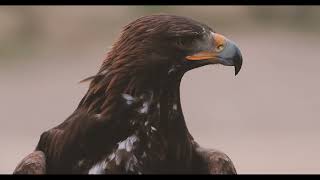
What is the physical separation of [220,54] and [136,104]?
0.41 meters

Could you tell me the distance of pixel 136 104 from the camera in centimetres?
404

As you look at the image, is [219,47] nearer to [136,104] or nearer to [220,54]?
[220,54]

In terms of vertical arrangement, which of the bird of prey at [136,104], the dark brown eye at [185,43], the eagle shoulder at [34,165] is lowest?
the eagle shoulder at [34,165]

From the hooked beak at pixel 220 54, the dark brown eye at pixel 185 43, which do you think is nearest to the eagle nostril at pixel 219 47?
the hooked beak at pixel 220 54

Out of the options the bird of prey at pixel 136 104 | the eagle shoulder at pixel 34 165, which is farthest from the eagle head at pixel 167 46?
the eagle shoulder at pixel 34 165

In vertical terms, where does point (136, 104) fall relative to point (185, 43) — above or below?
below

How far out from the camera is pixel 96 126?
159 inches

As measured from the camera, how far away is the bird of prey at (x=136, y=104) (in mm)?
4020

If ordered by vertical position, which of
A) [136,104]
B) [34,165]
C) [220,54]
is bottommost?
[34,165]

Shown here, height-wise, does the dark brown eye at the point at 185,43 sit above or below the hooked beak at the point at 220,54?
above

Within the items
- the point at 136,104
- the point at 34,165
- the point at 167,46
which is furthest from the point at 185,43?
the point at 34,165

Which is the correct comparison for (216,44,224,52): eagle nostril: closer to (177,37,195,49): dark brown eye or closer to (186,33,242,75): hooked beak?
(186,33,242,75): hooked beak

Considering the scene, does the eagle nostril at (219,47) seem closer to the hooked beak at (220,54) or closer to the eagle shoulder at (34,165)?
the hooked beak at (220,54)
